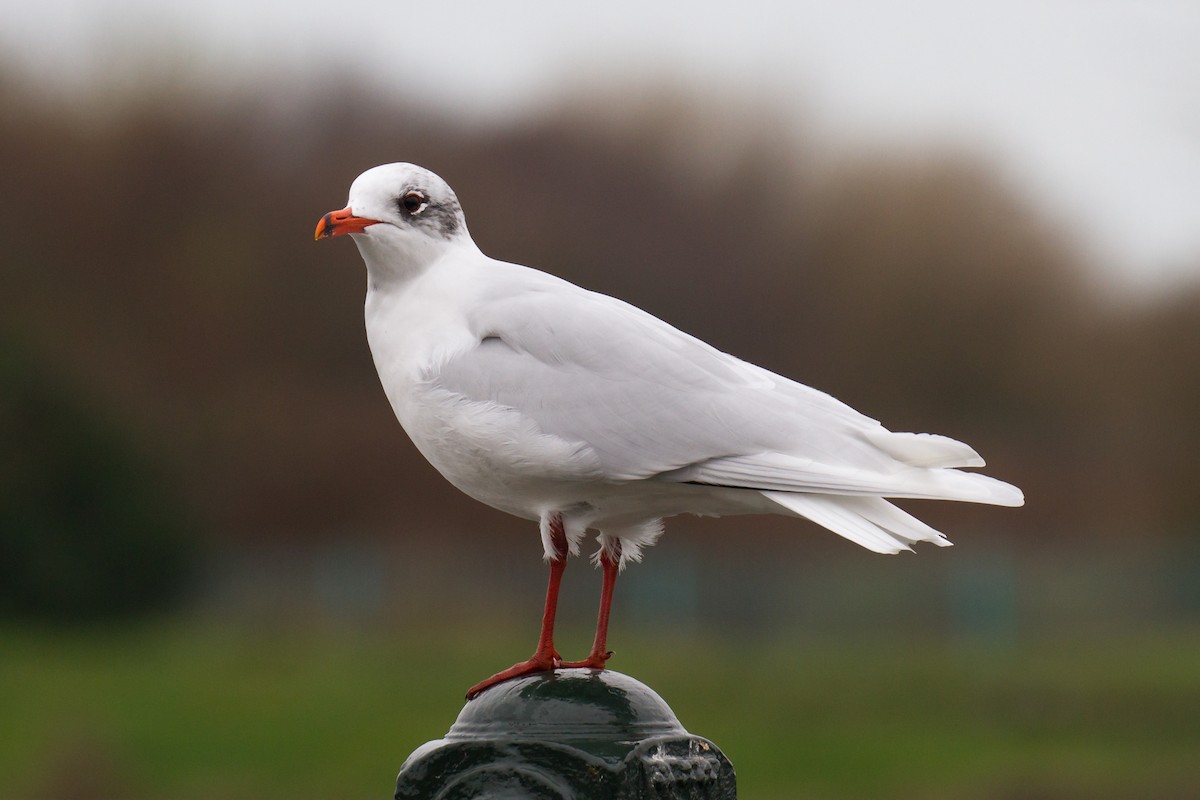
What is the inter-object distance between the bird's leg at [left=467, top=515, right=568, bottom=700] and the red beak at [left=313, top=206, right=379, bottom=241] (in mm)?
818

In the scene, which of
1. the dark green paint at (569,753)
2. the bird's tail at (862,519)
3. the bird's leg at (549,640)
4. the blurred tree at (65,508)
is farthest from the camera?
the blurred tree at (65,508)

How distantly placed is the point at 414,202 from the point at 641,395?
76 centimetres

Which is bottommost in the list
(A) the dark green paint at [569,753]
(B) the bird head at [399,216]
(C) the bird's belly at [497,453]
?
(A) the dark green paint at [569,753]

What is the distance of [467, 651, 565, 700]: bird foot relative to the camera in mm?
3892

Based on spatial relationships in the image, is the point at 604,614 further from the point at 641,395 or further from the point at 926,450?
the point at 926,450

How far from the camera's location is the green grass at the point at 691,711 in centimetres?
1412

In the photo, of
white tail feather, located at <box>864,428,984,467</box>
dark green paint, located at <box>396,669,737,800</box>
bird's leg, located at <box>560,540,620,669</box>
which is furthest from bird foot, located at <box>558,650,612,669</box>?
white tail feather, located at <box>864,428,984,467</box>

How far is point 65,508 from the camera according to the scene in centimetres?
2280

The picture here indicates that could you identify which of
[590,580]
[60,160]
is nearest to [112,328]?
[60,160]

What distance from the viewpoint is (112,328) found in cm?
2806

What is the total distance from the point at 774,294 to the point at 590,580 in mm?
5773

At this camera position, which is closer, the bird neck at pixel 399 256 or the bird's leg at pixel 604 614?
the bird's leg at pixel 604 614

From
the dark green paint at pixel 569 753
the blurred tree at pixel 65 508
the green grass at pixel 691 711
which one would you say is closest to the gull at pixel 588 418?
the dark green paint at pixel 569 753

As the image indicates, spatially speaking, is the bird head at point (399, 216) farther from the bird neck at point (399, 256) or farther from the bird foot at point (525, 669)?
the bird foot at point (525, 669)
